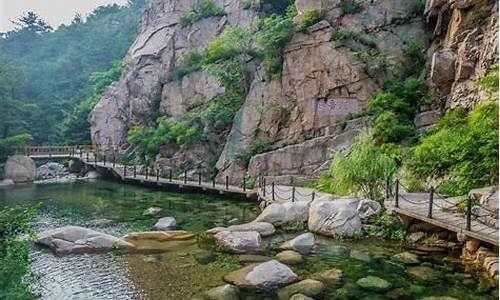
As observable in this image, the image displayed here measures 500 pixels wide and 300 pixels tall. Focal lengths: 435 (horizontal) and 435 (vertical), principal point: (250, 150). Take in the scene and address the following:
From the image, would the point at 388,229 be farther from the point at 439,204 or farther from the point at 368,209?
the point at 439,204

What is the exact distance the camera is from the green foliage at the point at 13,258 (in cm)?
677

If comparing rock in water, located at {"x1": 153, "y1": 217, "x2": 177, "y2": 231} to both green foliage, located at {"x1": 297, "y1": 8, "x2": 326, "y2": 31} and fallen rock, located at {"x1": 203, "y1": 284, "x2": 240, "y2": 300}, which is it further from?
green foliage, located at {"x1": 297, "y1": 8, "x2": 326, "y2": 31}

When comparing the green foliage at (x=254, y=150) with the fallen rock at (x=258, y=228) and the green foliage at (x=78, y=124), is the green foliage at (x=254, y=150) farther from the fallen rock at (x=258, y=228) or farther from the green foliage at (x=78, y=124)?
the green foliage at (x=78, y=124)

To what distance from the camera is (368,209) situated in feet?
45.1

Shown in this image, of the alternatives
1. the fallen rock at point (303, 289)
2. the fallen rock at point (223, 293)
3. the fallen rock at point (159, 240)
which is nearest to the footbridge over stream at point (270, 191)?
the fallen rock at point (303, 289)

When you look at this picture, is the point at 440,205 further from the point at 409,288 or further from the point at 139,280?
the point at 139,280

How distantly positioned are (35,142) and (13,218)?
111 feet

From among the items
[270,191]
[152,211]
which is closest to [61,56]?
[152,211]

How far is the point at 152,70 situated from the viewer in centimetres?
3447

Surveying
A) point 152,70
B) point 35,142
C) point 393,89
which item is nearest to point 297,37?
point 393,89

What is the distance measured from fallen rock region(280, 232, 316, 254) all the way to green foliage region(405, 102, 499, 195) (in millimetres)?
4841

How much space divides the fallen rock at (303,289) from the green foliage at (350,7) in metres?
19.2

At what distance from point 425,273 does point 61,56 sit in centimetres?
5083

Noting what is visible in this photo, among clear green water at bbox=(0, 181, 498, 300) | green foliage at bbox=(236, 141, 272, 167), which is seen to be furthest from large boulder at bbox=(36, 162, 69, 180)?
clear green water at bbox=(0, 181, 498, 300)
